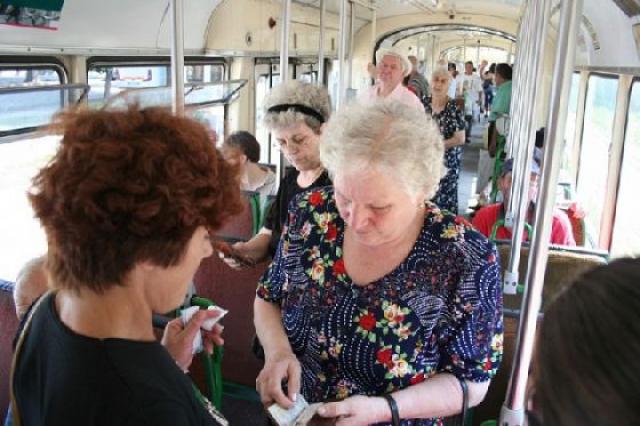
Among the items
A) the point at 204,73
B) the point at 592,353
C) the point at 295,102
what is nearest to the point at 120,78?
the point at 204,73

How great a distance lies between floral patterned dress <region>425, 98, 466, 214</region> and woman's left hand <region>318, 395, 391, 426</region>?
3.03 metres

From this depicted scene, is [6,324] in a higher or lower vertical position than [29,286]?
lower

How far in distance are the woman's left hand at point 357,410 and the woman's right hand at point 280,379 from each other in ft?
0.30

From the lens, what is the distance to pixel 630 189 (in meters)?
4.14

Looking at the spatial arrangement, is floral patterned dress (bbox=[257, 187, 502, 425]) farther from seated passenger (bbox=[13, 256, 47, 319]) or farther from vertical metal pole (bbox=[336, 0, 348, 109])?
vertical metal pole (bbox=[336, 0, 348, 109])

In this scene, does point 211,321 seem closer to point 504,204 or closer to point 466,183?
point 504,204

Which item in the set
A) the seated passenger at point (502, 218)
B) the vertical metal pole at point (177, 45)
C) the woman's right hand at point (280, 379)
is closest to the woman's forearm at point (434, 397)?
the woman's right hand at point (280, 379)

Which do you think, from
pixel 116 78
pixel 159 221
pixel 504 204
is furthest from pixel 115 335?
pixel 116 78

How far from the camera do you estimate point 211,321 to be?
4.86 feet

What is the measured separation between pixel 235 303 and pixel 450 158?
2.30 metres

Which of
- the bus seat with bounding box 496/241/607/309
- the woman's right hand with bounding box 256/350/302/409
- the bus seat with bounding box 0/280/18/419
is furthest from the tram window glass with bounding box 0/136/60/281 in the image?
the bus seat with bounding box 496/241/607/309

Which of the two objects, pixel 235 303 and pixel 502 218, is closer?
pixel 235 303

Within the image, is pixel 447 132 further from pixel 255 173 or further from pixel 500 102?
pixel 500 102

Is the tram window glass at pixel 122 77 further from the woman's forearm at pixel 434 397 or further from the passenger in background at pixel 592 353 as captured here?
the passenger in background at pixel 592 353
